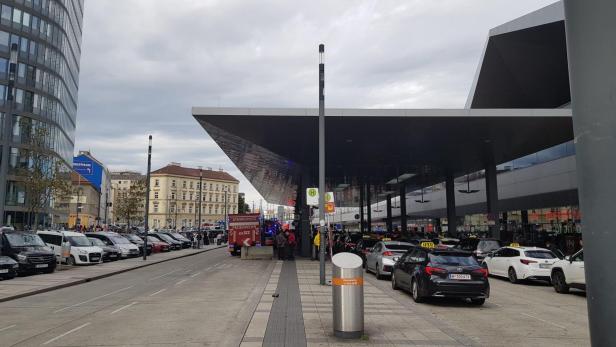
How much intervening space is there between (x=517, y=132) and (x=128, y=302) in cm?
2159

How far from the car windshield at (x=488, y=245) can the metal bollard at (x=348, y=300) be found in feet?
58.1

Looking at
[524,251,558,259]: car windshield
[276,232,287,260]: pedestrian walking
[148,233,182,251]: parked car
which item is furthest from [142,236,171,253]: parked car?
[524,251,558,259]: car windshield

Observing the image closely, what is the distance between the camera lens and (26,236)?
74.5ft

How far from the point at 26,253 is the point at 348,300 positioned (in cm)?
1750

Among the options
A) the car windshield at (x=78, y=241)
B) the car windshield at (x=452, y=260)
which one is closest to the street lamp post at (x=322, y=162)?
the car windshield at (x=452, y=260)

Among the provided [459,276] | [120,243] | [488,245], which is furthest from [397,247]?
[120,243]

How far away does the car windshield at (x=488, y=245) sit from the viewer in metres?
24.3

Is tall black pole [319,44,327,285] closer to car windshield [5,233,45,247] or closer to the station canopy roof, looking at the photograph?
the station canopy roof

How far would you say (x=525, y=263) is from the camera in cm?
1836

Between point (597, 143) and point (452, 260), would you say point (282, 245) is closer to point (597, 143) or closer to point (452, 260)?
point (452, 260)

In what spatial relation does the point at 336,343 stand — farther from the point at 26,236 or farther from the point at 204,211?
the point at 204,211

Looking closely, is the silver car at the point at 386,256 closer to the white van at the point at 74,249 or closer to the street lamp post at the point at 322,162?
the street lamp post at the point at 322,162

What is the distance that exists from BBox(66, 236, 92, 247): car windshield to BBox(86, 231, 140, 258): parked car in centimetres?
471

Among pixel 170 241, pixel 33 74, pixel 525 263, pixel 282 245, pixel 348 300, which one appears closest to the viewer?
pixel 348 300
